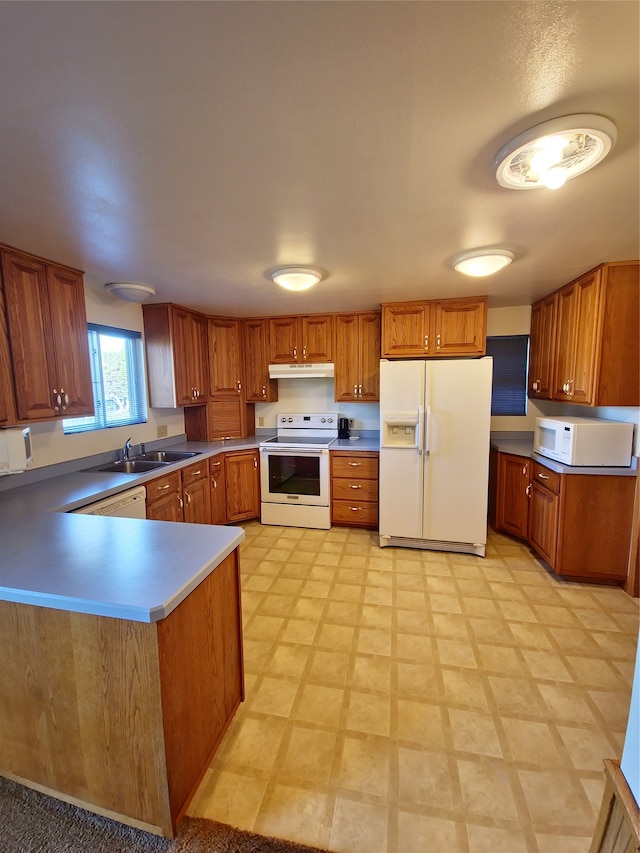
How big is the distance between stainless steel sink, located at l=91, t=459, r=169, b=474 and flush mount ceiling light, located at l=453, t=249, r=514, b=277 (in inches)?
104

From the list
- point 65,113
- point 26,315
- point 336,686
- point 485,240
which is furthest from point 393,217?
point 336,686

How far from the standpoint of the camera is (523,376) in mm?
3721

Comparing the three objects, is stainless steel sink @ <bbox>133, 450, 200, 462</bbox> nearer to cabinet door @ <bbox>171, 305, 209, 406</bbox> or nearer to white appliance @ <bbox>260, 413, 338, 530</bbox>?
cabinet door @ <bbox>171, 305, 209, 406</bbox>

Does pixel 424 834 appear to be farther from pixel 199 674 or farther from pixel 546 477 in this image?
pixel 546 477

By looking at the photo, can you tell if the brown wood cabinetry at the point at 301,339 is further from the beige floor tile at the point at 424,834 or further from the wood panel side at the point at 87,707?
the beige floor tile at the point at 424,834

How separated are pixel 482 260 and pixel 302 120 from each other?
1.51m

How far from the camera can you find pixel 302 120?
3.46 ft

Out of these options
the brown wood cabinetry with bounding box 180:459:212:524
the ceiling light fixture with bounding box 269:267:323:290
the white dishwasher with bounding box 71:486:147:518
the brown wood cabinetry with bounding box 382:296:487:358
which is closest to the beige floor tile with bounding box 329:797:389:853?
the white dishwasher with bounding box 71:486:147:518

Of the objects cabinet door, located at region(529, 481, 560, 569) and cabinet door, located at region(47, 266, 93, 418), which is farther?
cabinet door, located at region(529, 481, 560, 569)

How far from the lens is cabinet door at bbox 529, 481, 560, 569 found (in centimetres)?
274

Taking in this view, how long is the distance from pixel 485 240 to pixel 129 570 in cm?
231

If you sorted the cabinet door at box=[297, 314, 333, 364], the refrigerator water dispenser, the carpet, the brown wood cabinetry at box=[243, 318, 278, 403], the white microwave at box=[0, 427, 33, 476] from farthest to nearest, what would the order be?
the brown wood cabinetry at box=[243, 318, 278, 403] → the cabinet door at box=[297, 314, 333, 364] → the refrigerator water dispenser → the white microwave at box=[0, 427, 33, 476] → the carpet

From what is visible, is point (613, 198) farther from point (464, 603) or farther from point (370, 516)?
point (370, 516)

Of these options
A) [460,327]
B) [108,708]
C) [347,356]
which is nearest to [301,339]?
[347,356]
